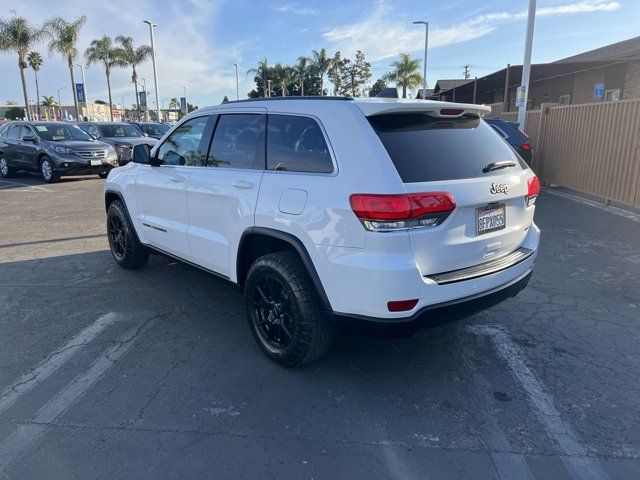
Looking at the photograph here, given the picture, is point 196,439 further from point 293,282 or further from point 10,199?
point 10,199

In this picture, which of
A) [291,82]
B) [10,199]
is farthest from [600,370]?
[291,82]

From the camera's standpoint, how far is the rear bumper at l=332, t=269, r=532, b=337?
282cm

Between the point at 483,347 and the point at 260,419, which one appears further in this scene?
the point at 483,347

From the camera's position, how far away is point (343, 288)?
9.39 ft

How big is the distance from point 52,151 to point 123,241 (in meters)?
9.59

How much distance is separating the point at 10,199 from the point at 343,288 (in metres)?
10.9

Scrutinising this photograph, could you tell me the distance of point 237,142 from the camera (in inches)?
150

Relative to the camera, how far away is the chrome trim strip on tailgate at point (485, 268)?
288 centimetres

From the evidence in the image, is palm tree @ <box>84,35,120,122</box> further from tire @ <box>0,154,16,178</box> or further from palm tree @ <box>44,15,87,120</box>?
tire @ <box>0,154,16,178</box>

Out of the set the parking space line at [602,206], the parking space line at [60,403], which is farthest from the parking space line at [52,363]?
the parking space line at [602,206]

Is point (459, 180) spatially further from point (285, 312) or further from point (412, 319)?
point (285, 312)

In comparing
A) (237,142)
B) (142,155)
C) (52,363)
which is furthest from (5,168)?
(237,142)

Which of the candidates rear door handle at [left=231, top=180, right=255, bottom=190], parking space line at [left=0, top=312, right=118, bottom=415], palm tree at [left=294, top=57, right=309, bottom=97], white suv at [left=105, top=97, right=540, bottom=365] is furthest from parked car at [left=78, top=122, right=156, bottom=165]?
palm tree at [left=294, top=57, right=309, bottom=97]

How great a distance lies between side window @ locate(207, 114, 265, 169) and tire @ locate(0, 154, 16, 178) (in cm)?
1385
